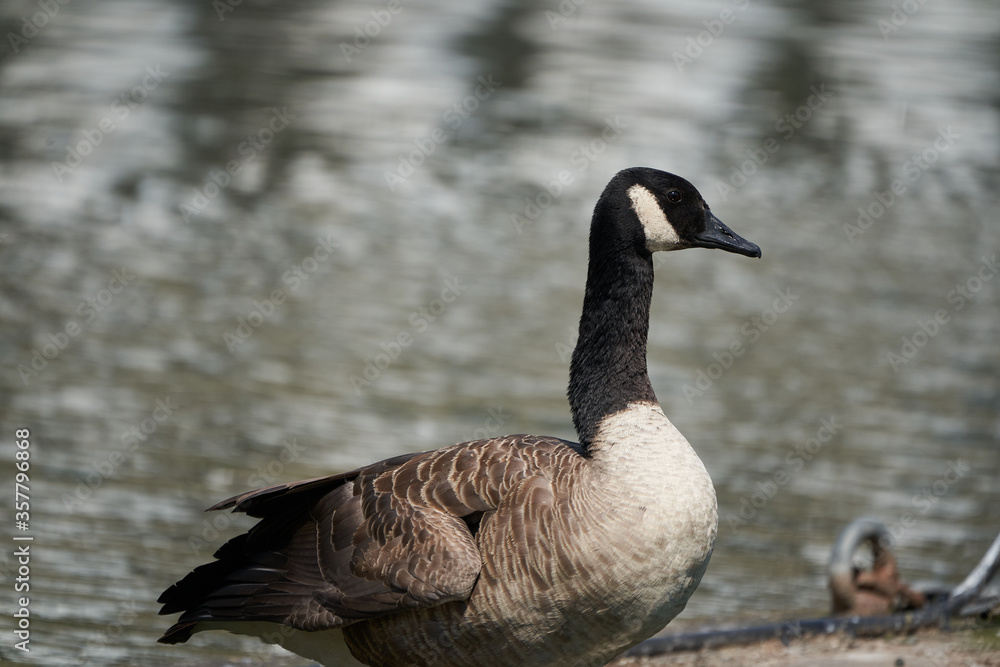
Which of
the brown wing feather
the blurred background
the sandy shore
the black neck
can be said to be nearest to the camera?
the brown wing feather

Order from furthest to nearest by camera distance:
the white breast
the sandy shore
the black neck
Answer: the sandy shore → the black neck → the white breast

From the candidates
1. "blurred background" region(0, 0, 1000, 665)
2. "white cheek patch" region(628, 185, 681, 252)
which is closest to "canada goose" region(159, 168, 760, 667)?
"white cheek patch" region(628, 185, 681, 252)

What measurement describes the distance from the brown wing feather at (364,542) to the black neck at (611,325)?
26 cm

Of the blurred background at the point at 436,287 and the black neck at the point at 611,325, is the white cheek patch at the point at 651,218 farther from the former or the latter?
the blurred background at the point at 436,287

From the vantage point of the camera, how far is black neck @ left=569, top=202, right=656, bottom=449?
4.86 meters

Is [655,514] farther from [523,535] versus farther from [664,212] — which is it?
[664,212]

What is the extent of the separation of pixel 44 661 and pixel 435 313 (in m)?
6.99

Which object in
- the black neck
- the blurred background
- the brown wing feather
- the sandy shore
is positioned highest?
the black neck

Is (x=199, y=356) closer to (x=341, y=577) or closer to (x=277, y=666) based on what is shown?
(x=277, y=666)

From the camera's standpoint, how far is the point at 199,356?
1060 centimetres

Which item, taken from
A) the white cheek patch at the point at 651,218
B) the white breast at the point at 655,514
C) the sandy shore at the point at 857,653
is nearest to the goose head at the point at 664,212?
the white cheek patch at the point at 651,218

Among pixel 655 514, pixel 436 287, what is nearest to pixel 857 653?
pixel 655 514

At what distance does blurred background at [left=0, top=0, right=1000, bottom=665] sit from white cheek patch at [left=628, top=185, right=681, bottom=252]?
115 inches

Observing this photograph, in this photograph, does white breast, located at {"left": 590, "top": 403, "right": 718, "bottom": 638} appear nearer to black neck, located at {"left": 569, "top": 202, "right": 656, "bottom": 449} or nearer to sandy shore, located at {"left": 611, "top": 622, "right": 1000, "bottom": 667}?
black neck, located at {"left": 569, "top": 202, "right": 656, "bottom": 449}
